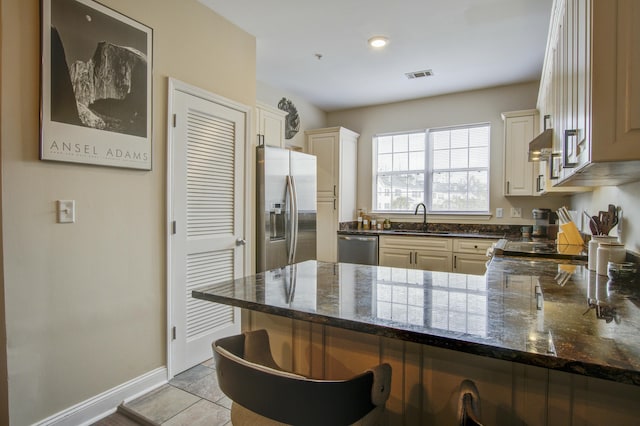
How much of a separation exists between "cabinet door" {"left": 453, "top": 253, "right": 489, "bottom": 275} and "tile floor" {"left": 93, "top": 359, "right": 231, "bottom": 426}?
9.24 ft

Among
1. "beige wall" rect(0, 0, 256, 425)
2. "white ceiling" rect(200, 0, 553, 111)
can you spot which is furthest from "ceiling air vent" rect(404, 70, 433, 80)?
"beige wall" rect(0, 0, 256, 425)

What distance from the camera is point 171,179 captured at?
2.34 meters

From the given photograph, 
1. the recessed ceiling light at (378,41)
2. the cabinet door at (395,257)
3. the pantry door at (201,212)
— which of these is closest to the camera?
the pantry door at (201,212)

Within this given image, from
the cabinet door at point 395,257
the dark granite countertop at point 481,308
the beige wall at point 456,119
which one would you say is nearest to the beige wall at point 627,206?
the dark granite countertop at point 481,308

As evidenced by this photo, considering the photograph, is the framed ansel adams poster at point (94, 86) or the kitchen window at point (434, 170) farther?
the kitchen window at point (434, 170)

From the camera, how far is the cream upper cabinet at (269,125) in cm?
342

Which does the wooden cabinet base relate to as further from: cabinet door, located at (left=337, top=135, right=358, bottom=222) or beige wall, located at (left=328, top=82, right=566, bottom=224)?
beige wall, located at (left=328, top=82, right=566, bottom=224)

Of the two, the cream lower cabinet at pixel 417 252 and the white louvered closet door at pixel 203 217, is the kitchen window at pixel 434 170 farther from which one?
the white louvered closet door at pixel 203 217

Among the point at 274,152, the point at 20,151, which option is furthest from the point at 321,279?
the point at 274,152

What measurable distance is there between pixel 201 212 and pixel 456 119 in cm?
355

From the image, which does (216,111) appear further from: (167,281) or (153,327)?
(153,327)

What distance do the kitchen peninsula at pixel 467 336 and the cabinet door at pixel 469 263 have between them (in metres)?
2.34

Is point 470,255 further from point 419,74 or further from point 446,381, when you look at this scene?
point 446,381

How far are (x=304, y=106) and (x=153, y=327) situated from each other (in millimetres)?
3573
